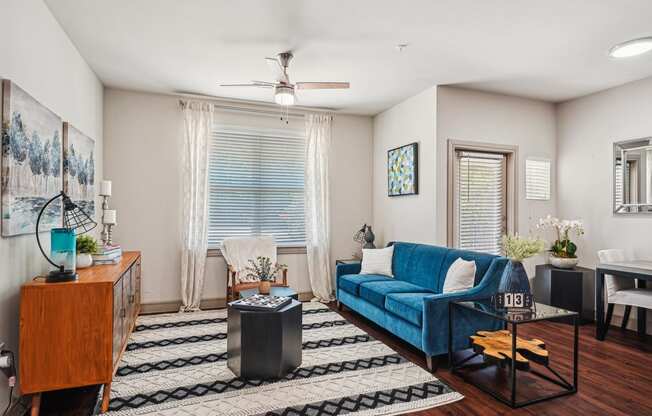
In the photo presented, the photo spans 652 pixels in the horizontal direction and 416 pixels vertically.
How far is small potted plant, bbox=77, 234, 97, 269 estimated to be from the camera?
281 centimetres

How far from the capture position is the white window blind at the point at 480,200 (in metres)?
4.60

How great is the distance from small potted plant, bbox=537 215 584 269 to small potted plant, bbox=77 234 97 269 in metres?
4.77

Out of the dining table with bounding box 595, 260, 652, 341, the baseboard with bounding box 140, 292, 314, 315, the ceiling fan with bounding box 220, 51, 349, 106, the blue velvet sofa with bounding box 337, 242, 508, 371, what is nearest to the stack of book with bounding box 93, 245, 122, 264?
the baseboard with bounding box 140, 292, 314, 315

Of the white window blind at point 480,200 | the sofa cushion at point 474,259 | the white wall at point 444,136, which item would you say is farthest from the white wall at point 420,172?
the sofa cushion at point 474,259

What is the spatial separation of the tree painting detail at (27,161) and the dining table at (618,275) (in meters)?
4.91

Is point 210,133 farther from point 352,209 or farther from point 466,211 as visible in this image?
point 466,211

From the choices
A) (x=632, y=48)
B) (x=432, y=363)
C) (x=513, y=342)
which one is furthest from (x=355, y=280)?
(x=632, y=48)

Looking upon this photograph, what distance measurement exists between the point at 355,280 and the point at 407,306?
1148 millimetres

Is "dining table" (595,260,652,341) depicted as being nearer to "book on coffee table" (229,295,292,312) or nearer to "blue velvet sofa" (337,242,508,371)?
"blue velvet sofa" (337,242,508,371)

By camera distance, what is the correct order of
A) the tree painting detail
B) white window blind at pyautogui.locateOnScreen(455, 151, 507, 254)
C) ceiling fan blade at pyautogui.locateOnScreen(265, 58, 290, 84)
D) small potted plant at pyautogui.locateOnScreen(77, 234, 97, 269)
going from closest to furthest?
the tree painting detail → small potted plant at pyautogui.locateOnScreen(77, 234, 97, 269) → ceiling fan blade at pyautogui.locateOnScreen(265, 58, 290, 84) → white window blind at pyautogui.locateOnScreen(455, 151, 507, 254)

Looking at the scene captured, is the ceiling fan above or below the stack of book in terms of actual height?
above

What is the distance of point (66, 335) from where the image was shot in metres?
2.24

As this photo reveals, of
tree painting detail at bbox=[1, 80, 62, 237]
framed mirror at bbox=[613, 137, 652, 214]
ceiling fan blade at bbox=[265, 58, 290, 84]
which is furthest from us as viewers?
framed mirror at bbox=[613, 137, 652, 214]

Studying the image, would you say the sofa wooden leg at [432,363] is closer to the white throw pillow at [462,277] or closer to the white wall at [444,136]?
the white throw pillow at [462,277]
